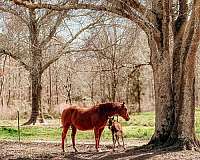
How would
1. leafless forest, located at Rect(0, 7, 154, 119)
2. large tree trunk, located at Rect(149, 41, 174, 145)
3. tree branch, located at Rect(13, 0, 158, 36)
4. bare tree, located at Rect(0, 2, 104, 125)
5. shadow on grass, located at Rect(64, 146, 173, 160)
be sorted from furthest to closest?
bare tree, located at Rect(0, 2, 104, 125), leafless forest, located at Rect(0, 7, 154, 119), large tree trunk, located at Rect(149, 41, 174, 145), tree branch, located at Rect(13, 0, 158, 36), shadow on grass, located at Rect(64, 146, 173, 160)

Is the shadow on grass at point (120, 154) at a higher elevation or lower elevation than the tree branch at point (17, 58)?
lower

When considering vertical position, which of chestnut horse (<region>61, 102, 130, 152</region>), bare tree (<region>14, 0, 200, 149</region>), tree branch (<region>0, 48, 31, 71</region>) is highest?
tree branch (<region>0, 48, 31, 71</region>)

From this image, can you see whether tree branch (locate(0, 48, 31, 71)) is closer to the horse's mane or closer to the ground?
the ground

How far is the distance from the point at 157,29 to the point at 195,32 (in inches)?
50.9

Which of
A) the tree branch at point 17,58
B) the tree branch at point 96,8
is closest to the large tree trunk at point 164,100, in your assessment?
the tree branch at point 96,8

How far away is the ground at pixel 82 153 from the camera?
13073mm

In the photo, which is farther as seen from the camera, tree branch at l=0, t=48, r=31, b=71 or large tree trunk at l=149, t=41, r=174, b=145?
tree branch at l=0, t=48, r=31, b=71

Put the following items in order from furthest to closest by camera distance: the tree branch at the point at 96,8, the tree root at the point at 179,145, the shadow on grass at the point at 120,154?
the tree branch at the point at 96,8
the tree root at the point at 179,145
the shadow on grass at the point at 120,154

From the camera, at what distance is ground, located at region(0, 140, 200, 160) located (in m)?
13.1

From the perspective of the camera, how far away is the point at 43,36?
31.3m

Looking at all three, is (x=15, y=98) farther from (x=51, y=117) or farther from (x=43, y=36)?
(x=43, y=36)

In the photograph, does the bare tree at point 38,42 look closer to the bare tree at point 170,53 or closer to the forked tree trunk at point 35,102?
the forked tree trunk at point 35,102

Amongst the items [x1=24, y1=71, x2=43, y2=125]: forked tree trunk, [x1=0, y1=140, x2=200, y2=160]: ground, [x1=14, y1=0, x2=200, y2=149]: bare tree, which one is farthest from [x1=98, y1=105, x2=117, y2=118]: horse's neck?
[x1=24, y1=71, x2=43, y2=125]: forked tree trunk

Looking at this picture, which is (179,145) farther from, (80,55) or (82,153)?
(80,55)
